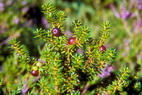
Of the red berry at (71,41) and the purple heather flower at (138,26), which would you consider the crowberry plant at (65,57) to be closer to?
the red berry at (71,41)

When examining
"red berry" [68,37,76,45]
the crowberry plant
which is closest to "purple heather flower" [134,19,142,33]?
the crowberry plant

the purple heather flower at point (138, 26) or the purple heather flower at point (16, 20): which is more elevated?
the purple heather flower at point (16, 20)

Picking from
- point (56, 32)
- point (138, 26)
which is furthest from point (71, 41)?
point (138, 26)

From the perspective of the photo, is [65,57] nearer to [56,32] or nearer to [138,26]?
[56,32]

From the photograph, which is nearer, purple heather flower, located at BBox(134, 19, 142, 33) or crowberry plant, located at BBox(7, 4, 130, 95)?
crowberry plant, located at BBox(7, 4, 130, 95)

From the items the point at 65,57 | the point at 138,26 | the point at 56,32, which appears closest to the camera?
the point at 56,32

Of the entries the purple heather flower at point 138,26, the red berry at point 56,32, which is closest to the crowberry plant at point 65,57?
the red berry at point 56,32

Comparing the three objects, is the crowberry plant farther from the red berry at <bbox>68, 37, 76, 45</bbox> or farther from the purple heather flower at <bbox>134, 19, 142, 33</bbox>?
the purple heather flower at <bbox>134, 19, 142, 33</bbox>

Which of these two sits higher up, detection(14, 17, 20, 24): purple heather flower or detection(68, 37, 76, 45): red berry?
detection(14, 17, 20, 24): purple heather flower

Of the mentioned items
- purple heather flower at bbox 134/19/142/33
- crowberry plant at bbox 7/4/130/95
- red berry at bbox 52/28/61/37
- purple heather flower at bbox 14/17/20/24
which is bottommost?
crowberry plant at bbox 7/4/130/95

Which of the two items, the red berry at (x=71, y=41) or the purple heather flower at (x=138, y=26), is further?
the purple heather flower at (x=138, y=26)

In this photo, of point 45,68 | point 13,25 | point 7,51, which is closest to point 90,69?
point 45,68

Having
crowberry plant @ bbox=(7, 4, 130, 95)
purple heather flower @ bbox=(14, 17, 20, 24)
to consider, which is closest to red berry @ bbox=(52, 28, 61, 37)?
crowberry plant @ bbox=(7, 4, 130, 95)
